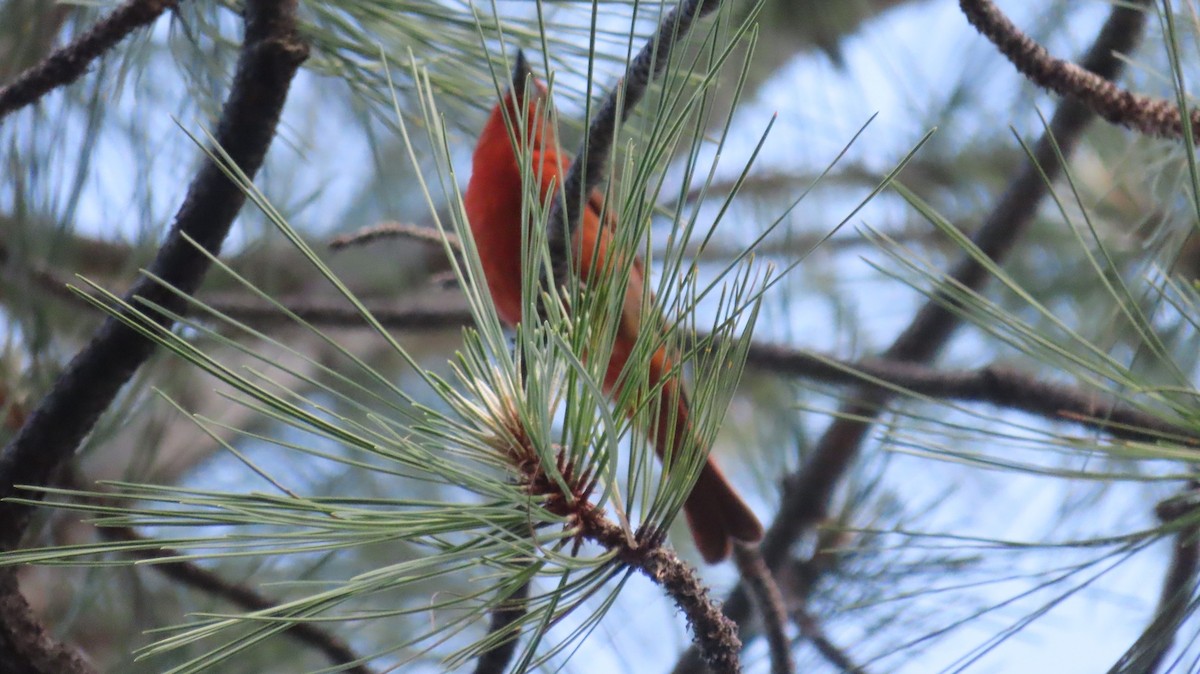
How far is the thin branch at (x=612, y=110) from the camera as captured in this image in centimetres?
99

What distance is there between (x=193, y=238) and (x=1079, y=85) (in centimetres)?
100

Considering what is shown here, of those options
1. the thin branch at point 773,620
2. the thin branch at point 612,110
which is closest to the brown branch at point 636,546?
the thin branch at point 612,110

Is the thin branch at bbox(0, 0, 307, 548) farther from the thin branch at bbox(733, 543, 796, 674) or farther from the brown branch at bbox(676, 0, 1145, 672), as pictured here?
the brown branch at bbox(676, 0, 1145, 672)

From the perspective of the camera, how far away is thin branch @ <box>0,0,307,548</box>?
1.25 meters

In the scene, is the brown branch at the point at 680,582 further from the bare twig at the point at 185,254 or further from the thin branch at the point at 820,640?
the thin branch at the point at 820,640

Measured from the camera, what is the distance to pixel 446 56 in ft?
5.34

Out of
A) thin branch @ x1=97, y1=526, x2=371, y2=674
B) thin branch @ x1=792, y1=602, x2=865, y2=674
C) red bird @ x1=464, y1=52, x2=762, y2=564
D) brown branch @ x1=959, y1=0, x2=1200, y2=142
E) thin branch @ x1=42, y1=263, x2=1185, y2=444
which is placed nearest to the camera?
brown branch @ x1=959, y1=0, x2=1200, y2=142

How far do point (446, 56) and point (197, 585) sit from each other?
2.89ft

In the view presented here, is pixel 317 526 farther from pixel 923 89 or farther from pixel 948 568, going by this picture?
pixel 923 89

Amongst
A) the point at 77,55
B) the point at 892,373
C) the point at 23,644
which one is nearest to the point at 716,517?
the point at 892,373

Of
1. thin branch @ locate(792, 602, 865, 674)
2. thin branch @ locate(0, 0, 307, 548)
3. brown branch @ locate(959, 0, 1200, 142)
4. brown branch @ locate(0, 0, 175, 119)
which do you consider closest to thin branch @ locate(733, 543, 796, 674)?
thin branch @ locate(792, 602, 865, 674)

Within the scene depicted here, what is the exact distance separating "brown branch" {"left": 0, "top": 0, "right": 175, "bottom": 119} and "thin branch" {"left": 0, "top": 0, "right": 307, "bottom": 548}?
0.14m

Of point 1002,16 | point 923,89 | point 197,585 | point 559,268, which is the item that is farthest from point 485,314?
point 923,89

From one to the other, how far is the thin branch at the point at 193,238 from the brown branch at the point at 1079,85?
77 cm
